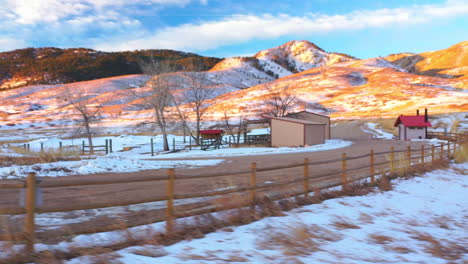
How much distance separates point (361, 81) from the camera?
15400 centimetres

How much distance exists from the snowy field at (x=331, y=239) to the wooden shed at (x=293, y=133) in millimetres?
25267

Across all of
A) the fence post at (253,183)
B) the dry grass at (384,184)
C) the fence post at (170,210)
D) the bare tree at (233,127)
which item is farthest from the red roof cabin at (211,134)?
the fence post at (170,210)

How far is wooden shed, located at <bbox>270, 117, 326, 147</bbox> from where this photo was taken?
34.2m

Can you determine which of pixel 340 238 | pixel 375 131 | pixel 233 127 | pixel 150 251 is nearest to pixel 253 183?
pixel 340 238

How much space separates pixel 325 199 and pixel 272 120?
27391 millimetres

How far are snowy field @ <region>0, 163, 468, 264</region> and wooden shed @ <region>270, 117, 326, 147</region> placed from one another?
82.9 ft

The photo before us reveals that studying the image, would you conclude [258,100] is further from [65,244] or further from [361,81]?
[65,244]

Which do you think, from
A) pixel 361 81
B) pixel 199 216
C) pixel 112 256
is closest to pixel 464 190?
pixel 199 216

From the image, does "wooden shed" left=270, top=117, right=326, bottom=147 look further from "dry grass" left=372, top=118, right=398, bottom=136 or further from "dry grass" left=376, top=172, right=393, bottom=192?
"dry grass" left=376, top=172, right=393, bottom=192

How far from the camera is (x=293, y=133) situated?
3466cm

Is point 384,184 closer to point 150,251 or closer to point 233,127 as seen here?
point 150,251

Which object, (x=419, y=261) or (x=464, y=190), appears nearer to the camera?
(x=419, y=261)

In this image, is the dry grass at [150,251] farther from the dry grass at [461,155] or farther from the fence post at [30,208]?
the dry grass at [461,155]

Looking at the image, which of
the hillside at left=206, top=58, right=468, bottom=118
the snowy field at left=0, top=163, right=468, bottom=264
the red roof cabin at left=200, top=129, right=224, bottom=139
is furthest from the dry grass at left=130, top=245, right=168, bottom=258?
the hillside at left=206, top=58, right=468, bottom=118
